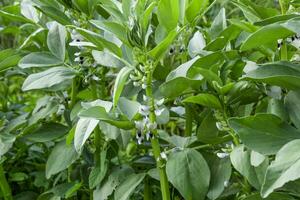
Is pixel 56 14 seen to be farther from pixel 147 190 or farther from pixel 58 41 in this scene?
pixel 147 190

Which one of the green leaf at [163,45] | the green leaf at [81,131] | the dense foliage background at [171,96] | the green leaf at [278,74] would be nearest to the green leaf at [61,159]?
the dense foliage background at [171,96]

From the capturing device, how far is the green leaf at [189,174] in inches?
33.5

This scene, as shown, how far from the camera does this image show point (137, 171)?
1.12 meters

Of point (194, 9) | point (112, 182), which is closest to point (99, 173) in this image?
point (112, 182)

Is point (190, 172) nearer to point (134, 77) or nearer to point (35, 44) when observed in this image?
point (134, 77)

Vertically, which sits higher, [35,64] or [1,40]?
[35,64]

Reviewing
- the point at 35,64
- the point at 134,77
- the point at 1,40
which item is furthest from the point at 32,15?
the point at 1,40

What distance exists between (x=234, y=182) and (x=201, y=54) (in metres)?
0.29

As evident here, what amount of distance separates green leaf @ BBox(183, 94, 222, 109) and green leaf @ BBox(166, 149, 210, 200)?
0.09 metres

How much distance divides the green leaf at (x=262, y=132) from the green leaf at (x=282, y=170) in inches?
2.7

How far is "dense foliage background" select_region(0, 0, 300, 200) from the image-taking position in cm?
79

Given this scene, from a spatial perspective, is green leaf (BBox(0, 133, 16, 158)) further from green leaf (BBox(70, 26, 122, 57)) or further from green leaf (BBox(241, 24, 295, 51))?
green leaf (BBox(241, 24, 295, 51))

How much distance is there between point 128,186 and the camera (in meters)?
0.98

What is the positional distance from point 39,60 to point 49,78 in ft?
0.21
